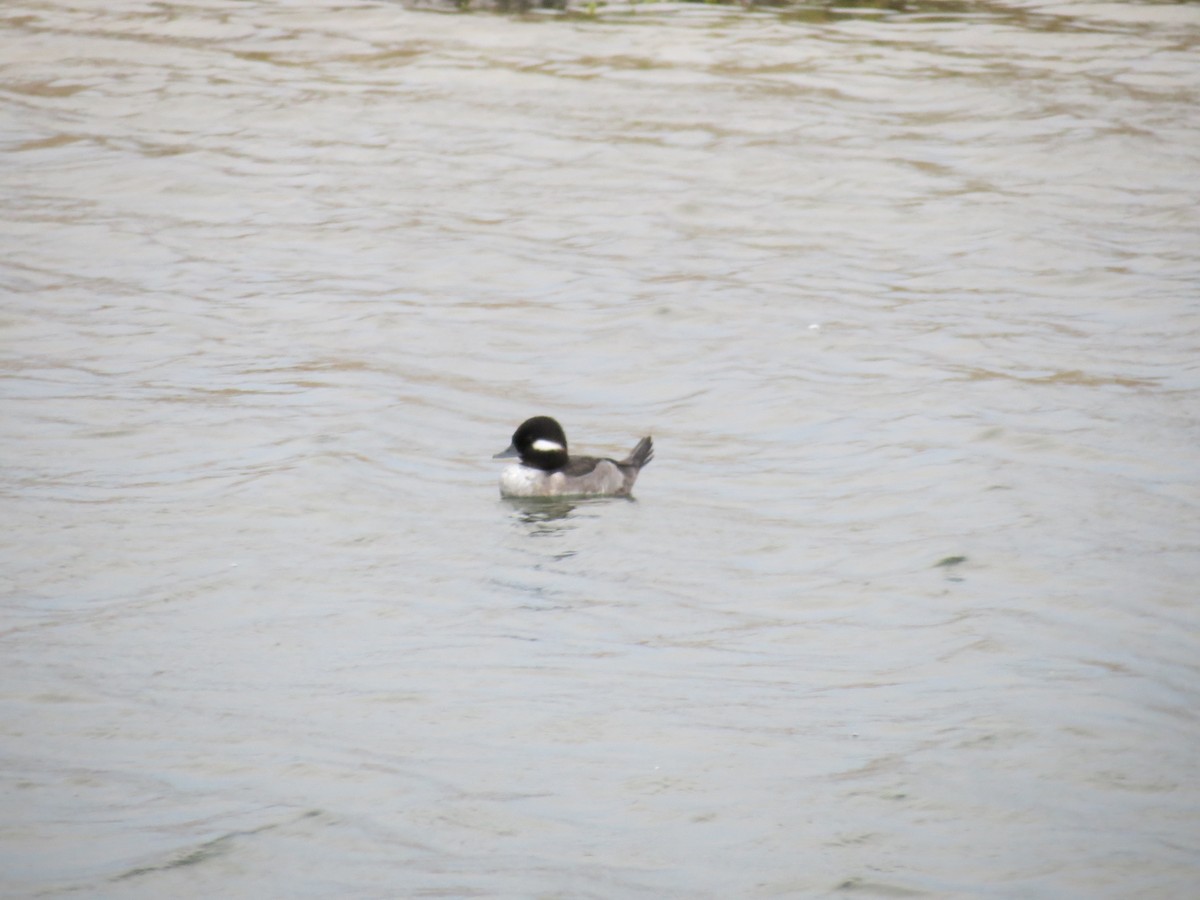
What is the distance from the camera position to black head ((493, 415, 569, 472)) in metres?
9.63

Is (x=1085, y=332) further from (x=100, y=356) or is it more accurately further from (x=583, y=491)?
(x=100, y=356)

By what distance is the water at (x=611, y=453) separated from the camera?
604 centimetres

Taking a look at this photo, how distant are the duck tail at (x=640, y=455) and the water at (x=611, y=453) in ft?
0.84

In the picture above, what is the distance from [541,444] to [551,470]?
157mm

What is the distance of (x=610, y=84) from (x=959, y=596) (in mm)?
12665

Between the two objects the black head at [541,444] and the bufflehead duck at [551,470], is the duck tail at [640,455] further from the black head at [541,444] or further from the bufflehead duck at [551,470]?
the black head at [541,444]

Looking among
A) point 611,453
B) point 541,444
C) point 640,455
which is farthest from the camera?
point 611,453

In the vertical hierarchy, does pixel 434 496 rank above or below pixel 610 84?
below

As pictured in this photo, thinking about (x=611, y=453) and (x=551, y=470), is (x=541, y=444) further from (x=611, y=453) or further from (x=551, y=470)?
(x=611, y=453)

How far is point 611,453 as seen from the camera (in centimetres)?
1055

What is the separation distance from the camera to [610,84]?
19719mm

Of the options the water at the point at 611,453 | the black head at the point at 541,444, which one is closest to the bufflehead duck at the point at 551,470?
the black head at the point at 541,444

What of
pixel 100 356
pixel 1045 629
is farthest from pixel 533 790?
pixel 100 356

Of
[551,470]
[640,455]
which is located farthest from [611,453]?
[551,470]
